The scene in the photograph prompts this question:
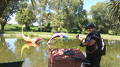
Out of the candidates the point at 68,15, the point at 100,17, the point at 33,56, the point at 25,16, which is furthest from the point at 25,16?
the point at 33,56

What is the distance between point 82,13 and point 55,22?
1140 centimetres

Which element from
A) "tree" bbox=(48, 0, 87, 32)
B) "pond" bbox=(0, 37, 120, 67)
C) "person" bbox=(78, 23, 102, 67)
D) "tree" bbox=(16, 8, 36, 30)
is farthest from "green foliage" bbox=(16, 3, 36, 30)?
"person" bbox=(78, 23, 102, 67)

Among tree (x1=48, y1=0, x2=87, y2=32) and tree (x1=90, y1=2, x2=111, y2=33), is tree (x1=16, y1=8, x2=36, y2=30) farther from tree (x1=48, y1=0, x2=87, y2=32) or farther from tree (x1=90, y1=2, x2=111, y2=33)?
tree (x1=90, y1=2, x2=111, y2=33)

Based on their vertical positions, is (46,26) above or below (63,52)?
below

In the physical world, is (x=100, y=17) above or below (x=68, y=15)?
below

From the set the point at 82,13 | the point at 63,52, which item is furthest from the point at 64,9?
the point at 63,52

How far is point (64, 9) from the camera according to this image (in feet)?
164

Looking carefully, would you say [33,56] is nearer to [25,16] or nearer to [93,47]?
[93,47]

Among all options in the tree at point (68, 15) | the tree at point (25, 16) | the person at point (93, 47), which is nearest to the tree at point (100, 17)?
the tree at point (68, 15)

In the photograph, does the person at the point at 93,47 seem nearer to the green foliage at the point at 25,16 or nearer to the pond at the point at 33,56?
the pond at the point at 33,56

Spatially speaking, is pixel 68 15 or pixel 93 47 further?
pixel 68 15

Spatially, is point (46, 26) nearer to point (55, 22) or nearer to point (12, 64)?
point (55, 22)

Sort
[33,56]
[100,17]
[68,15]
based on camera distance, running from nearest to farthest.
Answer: [33,56]
[68,15]
[100,17]

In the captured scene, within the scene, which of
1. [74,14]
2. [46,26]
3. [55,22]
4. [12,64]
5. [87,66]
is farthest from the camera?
[74,14]
